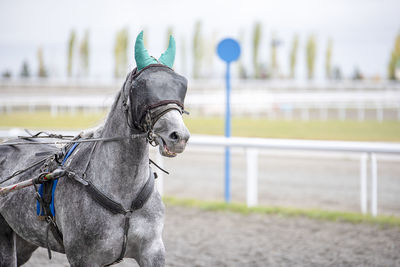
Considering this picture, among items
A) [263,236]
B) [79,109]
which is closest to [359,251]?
[263,236]

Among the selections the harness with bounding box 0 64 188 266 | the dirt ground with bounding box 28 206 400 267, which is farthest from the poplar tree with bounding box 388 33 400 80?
the harness with bounding box 0 64 188 266

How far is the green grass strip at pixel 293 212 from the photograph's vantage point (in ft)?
19.9

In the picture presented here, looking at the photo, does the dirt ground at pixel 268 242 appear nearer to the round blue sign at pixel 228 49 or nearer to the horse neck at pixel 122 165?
the horse neck at pixel 122 165

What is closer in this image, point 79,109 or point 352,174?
point 352,174

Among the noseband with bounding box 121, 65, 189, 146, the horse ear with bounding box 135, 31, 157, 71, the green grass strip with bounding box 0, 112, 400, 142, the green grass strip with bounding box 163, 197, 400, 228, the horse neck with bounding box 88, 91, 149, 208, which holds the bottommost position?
the green grass strip with bounding box 163, 197, 400, 228

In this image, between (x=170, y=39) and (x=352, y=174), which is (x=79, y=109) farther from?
(x=170, y=39)

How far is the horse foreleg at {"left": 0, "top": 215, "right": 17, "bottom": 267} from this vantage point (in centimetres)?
331

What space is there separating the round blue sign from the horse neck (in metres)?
5.01

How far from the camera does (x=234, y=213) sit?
6.80 m

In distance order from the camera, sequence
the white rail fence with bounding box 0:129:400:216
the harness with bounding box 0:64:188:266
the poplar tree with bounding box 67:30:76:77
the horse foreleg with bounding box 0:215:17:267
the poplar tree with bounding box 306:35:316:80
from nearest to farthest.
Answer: the harness with bounding box 0:64:188:266, the horse foreleg with bounding box 0:215:17:267, the white rail fence with bounding box 0:129:400:216, the poplar tree with bounding box 67:30:76:77, the poplar tree with bounding box 306:35:316:80

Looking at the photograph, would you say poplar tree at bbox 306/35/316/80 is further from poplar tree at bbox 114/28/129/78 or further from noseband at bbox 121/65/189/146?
noseband at bbox 121/65/189/146

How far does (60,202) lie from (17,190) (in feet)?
1.88

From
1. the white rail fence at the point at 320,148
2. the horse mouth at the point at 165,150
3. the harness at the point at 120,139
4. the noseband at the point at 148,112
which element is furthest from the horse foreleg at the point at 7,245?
the white rail fence at the point at 320,148

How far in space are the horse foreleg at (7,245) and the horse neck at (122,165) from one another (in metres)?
1.11
